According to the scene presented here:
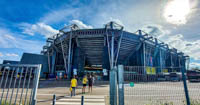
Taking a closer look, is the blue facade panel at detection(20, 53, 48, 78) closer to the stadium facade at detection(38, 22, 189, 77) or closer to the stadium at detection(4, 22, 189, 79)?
the stadium at detection(4, 22, 189, 79)

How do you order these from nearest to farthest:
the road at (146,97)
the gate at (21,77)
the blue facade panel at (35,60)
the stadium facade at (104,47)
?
1. the gate at (21,77)
2. the road at (146,97)
3. the stadium facade at (104,47)
4. the blue facade panel at (35,60)

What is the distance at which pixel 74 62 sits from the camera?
2881 cm

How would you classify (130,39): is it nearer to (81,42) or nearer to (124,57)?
(124,57)

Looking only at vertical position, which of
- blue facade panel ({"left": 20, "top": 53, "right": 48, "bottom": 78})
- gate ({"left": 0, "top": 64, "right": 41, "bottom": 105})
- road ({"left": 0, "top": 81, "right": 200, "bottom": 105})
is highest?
blue facade panel ({"left": 20, "top": 53, "right": 48, "bottom": 78})

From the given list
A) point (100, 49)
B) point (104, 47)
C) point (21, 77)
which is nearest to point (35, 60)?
point (100, 49)

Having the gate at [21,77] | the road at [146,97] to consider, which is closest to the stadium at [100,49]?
the road at [146,97]

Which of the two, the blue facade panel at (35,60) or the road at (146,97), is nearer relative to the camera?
the road at (146,97)

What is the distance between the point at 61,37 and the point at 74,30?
531 cm

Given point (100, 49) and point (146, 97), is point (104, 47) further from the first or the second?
point (146, 97)

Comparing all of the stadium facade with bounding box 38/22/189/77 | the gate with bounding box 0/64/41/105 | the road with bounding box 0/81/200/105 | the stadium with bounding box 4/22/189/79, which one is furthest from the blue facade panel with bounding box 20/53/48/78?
the gate with bounding box 0/64/41/105

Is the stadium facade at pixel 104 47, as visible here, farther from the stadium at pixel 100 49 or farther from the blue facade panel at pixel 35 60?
the blue facade panel at pixel 35 60

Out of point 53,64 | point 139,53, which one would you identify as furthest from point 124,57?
point 53,64

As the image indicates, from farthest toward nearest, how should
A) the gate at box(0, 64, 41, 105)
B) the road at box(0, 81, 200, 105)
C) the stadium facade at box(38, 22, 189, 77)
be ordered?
1. the stadium facade at box(38, 22, 189, 77)
2. the road at box(0, 81, 200, 105)
3. the gate at box(0, 64, 41, 105)

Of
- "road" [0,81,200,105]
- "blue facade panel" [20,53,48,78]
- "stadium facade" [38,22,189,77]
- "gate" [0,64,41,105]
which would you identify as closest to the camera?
"gate" [0,64,41,105]
